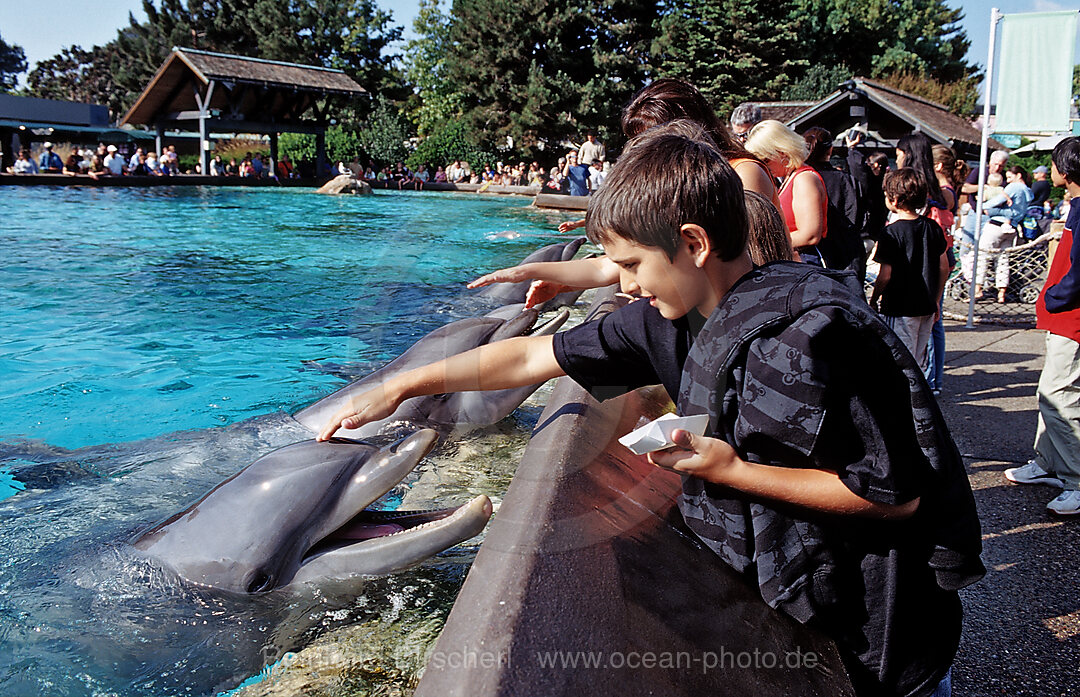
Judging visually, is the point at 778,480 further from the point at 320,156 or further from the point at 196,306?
the point at 320,156

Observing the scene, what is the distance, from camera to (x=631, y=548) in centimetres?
198

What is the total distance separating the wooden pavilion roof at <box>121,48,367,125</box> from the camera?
33.1 metres

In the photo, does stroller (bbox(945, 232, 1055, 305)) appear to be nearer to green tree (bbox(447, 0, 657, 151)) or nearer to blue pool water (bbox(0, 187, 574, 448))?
blue pool water (bbox(0, 187, 574, 448))

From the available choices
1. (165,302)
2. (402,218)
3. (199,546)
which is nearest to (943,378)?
(199,546)

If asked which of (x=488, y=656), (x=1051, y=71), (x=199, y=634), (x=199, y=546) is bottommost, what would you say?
(x=199, y=634)

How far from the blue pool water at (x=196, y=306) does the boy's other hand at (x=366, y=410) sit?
392cm

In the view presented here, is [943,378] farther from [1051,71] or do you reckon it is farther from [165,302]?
[165,302]

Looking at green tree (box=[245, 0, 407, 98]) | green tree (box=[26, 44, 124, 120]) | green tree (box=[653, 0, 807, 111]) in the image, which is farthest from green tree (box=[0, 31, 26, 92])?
green tree (box=[653, 0, 807, 111])

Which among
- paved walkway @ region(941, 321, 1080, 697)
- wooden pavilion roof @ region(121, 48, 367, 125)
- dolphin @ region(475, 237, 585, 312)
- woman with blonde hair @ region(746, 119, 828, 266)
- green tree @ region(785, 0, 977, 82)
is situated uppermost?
green tree @ region(785, 0, 977, 82)

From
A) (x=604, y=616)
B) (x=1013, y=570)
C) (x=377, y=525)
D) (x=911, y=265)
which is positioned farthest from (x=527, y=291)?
(x=604, y=616)

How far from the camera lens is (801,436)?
61.6 inches

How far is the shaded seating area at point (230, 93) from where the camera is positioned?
1312 inches

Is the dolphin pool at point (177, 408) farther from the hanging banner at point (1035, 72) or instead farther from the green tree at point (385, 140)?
the green tree at point (385, 140)

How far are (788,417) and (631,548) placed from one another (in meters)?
0.61
